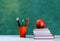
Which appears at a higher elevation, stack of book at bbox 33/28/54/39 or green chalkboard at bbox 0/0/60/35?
green chalkboard at bbox 0/0/60/35

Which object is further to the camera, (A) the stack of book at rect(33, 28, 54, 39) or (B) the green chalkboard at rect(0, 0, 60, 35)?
(B) the green chalkboard at rect(0, 0, 60, 35)

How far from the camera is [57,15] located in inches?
82.3

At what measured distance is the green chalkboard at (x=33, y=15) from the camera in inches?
82.0

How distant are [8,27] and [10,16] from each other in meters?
0.13

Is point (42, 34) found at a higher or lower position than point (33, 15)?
lower

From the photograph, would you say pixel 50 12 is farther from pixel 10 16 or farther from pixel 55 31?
pixel 10 16

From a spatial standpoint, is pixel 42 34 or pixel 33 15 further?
pixel 33 15

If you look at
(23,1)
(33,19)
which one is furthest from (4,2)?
(33,19)

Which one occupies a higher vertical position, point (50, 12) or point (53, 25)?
point (50, 12)

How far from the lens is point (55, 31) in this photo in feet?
6.82

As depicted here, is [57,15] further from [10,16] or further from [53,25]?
[10,16]

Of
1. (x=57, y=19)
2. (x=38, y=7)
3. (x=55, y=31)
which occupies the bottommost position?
(x=55, y=31)

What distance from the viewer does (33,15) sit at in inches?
82.0

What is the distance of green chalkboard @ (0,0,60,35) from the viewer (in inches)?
82.0
